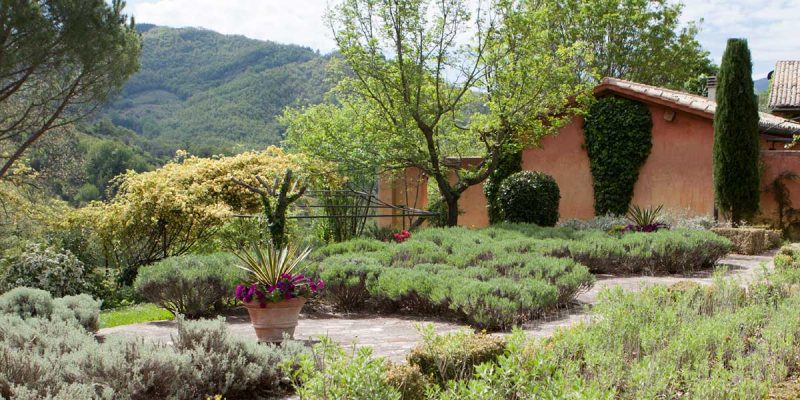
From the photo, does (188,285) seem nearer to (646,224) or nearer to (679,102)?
(646,224)

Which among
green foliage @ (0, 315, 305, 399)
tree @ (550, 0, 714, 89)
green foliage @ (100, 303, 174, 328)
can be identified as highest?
tree @ (550, 0, 714, 89)

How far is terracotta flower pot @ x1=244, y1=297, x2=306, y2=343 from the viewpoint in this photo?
5855mm

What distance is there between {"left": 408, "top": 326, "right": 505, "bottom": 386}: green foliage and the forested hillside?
108 feet

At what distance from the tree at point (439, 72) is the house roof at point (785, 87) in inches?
441

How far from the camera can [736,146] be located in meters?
14.2

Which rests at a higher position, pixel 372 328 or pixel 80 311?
pixel 80 311

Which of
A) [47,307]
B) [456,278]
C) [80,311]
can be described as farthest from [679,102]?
[47,307]

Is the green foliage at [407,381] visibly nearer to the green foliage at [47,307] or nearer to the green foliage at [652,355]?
the green foliage at [652,355]

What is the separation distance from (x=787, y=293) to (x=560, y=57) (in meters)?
9.09

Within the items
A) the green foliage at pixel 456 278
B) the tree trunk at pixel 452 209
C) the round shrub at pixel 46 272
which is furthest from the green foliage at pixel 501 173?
the round shrub at pixel 46 272

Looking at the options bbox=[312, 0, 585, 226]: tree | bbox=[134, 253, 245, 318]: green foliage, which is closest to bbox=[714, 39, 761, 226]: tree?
bbox=[312, 0, 585, 226]: tree

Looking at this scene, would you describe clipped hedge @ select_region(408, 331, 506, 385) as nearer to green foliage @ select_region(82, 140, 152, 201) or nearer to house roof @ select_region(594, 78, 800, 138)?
house roof @ select_region(594, 78, 800, 138)

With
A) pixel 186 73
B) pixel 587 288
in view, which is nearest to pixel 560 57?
pixel 587 288

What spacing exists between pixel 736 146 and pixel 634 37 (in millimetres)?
13612
